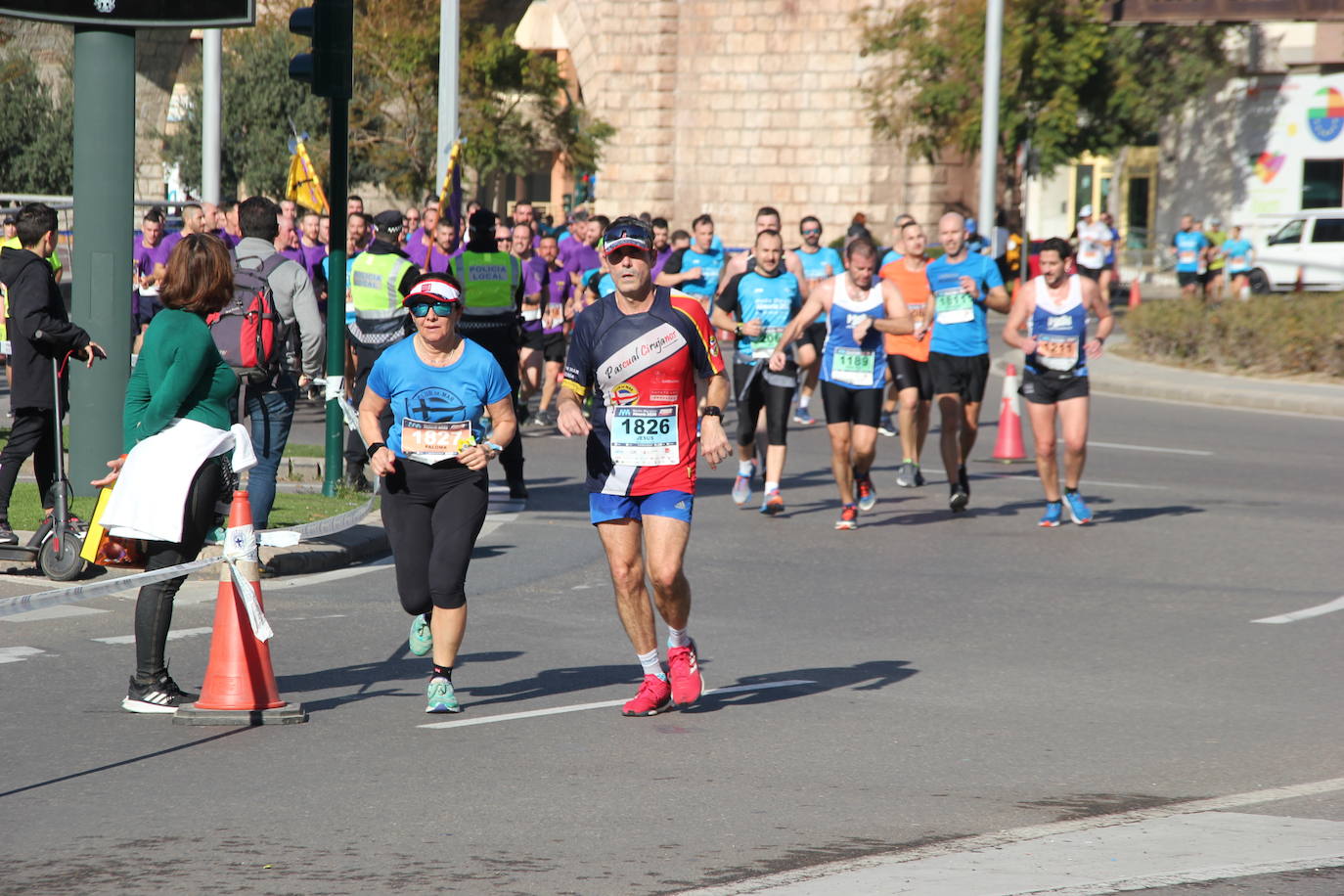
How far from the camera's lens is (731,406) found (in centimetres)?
2042

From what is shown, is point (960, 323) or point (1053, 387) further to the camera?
point (960, 323)

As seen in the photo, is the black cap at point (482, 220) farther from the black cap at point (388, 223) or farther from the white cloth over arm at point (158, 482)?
the white cloth over arm at point (158, 482)

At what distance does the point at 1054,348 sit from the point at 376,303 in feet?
14.8

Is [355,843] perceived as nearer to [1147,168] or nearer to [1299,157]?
[1299,157]

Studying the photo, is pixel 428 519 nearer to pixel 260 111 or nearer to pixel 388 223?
pixel 388 223

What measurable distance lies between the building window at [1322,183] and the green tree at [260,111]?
23253 millimetres

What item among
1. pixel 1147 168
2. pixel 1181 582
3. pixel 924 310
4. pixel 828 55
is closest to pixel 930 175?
pixel 828 55

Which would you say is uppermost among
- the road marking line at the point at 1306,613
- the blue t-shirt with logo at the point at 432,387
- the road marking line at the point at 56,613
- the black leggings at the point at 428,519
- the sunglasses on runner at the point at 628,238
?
the sunglasses on runner at the point at 628,238

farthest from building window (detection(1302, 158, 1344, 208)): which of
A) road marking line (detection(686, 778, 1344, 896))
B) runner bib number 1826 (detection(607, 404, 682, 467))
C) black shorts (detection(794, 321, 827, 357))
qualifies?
road marking line (detection(686, 778, 1344, 896))

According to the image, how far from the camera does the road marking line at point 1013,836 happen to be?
4.96 metres

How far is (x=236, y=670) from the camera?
6887 millimetres

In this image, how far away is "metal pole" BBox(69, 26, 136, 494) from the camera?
38.1 ft

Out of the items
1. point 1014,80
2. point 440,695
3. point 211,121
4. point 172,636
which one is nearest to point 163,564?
point 440,695

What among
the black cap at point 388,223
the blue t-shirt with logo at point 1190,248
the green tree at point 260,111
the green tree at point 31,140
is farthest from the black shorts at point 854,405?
the green tree at point 31,140
